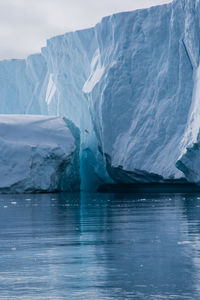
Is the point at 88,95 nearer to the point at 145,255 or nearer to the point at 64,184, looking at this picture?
the point at 64,184

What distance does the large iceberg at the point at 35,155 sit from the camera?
949 inches

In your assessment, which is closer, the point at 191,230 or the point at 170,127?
the point at 191,230

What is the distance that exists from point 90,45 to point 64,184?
25.6 feet

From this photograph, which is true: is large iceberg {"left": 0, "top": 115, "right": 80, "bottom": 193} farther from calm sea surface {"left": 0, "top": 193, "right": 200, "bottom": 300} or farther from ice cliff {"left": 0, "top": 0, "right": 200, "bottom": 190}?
calm sea surface {"left": 0, "top": 193, "right": 200, "bottom": 300}

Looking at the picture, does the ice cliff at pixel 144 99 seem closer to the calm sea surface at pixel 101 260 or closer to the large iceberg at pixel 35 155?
the large iceberg at pixel 35 155

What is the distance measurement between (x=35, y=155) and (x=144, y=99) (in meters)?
4.68

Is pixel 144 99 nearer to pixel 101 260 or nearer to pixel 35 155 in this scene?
pixel 35 155

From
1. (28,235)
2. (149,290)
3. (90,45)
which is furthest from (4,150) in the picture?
(149,290)

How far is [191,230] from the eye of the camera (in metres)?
8.37

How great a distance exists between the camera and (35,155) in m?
24.4

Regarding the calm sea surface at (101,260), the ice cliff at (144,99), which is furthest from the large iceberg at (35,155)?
the calm sea surface at (101,260)

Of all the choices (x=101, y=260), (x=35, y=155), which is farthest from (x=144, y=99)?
(x=101, y=260)

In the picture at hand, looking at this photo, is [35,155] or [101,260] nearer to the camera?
[101,260]

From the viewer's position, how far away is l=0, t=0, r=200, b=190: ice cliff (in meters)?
23.3
